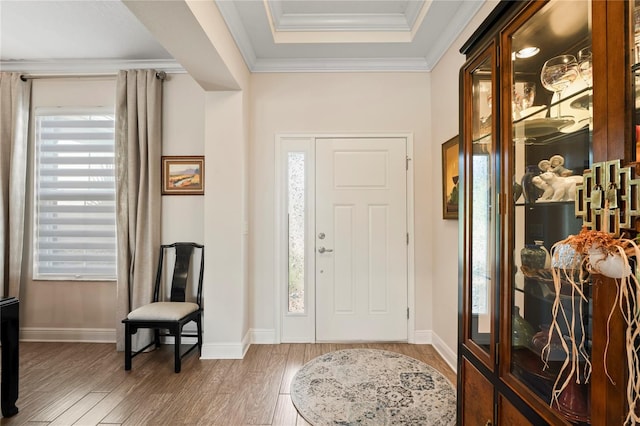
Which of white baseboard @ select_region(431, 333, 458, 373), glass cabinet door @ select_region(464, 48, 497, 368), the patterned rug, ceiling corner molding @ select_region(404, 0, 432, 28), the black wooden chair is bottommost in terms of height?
the patterned rug

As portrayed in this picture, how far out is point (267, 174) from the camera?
313 cm

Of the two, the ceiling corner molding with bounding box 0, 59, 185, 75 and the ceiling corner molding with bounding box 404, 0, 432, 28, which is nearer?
the ceiling corner molding with bounding box 404, 0, 432, 28

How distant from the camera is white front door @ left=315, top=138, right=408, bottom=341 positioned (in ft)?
10.2

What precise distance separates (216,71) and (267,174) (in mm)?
1053

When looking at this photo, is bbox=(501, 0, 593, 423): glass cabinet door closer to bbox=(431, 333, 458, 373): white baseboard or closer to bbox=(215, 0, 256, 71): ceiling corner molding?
bbox=(431, 333, 458, 373): white baseboard

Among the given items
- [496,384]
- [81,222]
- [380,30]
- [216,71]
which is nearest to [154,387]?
[81,222]

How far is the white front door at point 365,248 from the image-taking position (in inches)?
122

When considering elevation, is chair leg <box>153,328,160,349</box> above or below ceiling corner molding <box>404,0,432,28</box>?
below

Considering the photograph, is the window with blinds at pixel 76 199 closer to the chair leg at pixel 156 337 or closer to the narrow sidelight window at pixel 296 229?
the chair leg at pixel 156 337

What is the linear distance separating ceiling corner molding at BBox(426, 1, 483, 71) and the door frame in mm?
745

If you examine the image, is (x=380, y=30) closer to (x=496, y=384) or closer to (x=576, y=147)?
(x=576, y=147)

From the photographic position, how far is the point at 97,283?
320 centimetres

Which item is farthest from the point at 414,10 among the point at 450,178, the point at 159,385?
the point at 159,385

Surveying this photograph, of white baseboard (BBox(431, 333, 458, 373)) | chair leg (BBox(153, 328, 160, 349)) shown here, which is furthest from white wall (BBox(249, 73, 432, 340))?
chair leg (BBox(153, 328, 160, 349))
